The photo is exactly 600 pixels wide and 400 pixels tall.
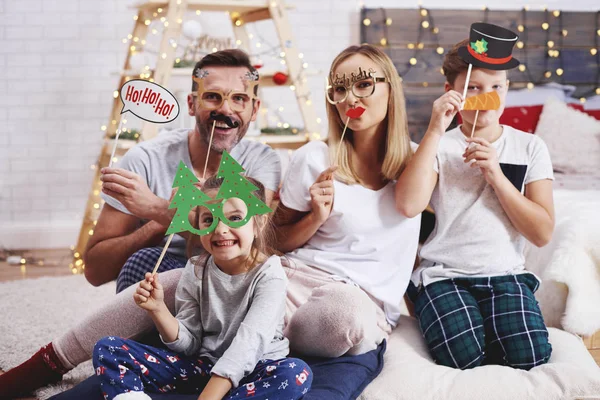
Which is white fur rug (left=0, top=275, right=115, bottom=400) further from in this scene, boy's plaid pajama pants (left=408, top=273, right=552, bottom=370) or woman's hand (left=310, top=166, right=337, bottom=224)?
boy's plaid pajama pants (left=408, top=273, right=552, bottom=370)

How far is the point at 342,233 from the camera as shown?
1689mm

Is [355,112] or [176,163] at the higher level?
[355,112]

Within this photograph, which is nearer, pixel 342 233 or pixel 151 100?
pixel 151 100

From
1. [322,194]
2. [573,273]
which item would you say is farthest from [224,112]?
[573,273]

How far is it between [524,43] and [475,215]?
8.02 feet

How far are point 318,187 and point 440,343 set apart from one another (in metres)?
0.48

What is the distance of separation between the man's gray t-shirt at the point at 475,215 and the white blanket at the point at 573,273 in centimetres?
30

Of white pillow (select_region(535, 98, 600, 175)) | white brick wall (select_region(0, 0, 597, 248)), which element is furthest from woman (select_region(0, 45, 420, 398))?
white brick wall (select_region(0, 0, 597, 248))

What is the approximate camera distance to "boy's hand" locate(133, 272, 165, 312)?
1284mm

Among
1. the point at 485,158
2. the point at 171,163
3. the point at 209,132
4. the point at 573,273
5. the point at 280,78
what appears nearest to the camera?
the point at 485,158

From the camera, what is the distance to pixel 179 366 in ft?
4.56

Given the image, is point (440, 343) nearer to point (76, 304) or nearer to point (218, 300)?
point (218, 300)

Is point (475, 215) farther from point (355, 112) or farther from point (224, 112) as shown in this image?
point (224, 112)

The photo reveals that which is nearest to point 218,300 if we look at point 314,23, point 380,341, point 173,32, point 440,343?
point 380,341
